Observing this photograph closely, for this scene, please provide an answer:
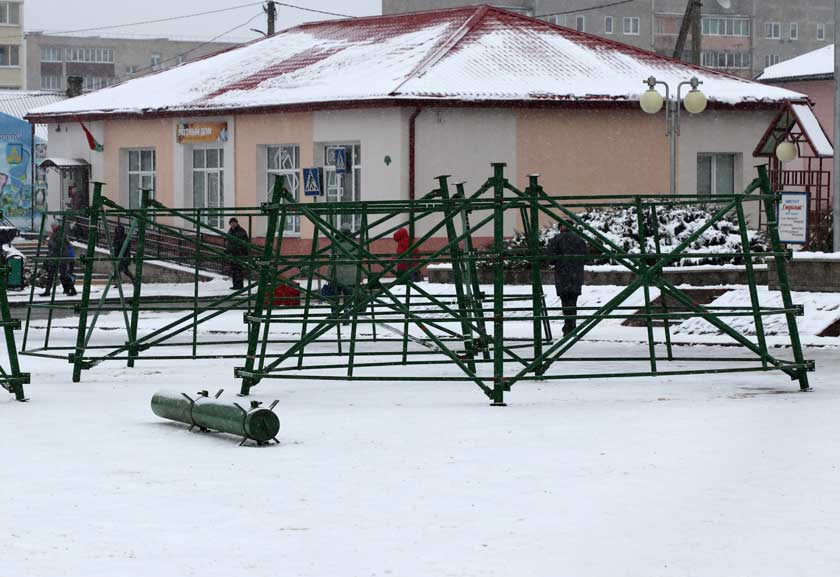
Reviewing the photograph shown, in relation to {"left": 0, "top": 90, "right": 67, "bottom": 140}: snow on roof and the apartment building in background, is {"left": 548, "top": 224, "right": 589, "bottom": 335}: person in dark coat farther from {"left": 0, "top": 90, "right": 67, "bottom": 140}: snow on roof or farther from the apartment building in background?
the apartment building in background

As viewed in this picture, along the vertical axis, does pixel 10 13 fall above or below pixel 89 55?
above

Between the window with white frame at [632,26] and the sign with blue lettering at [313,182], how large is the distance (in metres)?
88.1

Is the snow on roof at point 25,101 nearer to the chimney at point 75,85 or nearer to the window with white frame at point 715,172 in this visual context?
the chimney at point 75,85

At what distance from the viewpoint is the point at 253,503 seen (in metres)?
9.34

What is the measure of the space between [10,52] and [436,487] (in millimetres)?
128402

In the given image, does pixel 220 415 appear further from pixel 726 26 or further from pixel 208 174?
pixel 726 26

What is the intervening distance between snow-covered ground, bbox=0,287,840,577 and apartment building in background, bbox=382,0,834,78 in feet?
361

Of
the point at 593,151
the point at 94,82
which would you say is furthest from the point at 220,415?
the point at 94,82

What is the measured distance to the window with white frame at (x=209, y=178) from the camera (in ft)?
146

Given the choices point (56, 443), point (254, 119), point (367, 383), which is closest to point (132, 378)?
point (367, 383)

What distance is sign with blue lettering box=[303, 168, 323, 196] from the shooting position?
132ft

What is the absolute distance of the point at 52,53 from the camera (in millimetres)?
158375

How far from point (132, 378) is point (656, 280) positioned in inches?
222

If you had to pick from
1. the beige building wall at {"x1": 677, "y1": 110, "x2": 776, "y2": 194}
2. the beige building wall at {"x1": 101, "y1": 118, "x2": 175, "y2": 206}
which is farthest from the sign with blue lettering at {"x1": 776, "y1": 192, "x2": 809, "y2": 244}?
the beige building wall at {"x1": 101, "y1": 118, "x2": 175, "y2": 206}
